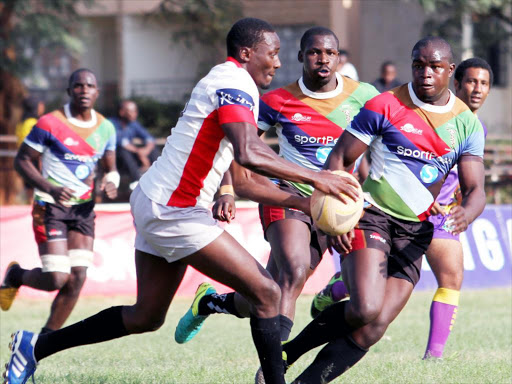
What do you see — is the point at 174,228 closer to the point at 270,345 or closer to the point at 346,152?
the point at 270,345

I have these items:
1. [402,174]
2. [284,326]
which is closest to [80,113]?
[284,326]

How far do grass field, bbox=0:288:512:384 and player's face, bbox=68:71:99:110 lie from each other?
2323 millimetres

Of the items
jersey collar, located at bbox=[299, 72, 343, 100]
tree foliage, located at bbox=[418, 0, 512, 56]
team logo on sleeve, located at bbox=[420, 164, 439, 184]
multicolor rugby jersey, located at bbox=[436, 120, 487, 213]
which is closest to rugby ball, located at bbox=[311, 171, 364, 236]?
team logo on sleeve, located at bbox=[420, 164, 439, 184]

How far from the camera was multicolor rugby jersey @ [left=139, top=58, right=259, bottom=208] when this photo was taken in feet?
16.9

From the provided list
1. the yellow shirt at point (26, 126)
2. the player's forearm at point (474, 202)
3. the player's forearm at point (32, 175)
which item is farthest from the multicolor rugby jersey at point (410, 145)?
the yellow shirt at point (26, 126)

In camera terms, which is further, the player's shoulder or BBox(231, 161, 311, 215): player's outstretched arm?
the player's shoulder

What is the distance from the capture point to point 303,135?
23.1 ft

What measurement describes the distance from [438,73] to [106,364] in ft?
11.8

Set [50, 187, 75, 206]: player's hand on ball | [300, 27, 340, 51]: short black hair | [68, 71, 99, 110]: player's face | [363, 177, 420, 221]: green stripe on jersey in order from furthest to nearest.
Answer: [68, 71, 99, 110]: player's face → [50, 187, 75, 206]: player's hand on ball → [300, 27, 340, 51]: short black hair → [363, 177, 420, 221]: green stripe on jersey

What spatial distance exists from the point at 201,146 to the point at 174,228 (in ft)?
1.60

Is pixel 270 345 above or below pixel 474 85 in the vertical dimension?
below

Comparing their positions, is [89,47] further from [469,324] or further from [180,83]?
[469,324]

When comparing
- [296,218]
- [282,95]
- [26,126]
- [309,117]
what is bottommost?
[26,126]

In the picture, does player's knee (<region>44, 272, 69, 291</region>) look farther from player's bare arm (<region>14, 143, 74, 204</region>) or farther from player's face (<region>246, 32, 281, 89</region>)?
player's face (<region>246, 32, 281, 89</region>)
